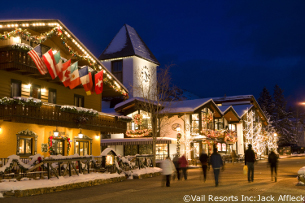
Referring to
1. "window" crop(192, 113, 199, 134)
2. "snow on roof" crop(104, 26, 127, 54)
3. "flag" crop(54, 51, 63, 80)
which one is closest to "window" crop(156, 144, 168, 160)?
"window" crop(192, 113, 199, 134)

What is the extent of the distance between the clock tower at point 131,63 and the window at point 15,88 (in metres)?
25.2

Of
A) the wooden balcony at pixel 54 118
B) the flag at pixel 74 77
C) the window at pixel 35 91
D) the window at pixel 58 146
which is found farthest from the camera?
the window at pixel 58 146

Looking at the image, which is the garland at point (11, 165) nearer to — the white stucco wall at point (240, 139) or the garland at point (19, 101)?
the garland at point (19, 101)

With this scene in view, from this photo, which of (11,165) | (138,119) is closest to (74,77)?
(11,165)

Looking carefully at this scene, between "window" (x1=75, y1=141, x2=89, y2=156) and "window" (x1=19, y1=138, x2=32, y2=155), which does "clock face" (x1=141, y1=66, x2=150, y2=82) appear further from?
"window" (x1=19, y1=138, x2=32, y2=155)

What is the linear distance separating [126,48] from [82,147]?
24.1 meters

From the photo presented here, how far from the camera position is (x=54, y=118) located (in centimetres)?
2562

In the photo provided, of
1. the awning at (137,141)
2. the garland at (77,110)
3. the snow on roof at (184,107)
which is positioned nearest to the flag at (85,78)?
the garland at (77,110)

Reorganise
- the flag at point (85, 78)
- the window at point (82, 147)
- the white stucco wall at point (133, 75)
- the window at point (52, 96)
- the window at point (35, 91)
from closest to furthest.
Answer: the window at point (35, 91), the window at point (52, 96), the flag at point (85, 78), the window at point (82, 147), the white stucco wall at point (133, 75)

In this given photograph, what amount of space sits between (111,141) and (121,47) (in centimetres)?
1643

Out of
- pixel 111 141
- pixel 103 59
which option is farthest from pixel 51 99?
pixel 103 59

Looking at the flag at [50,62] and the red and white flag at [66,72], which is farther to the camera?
the red and white flag at [66,72]

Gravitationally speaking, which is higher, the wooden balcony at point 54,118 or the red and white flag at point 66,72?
the red and white flag at point 66,72

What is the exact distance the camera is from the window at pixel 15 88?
24.7 meters
